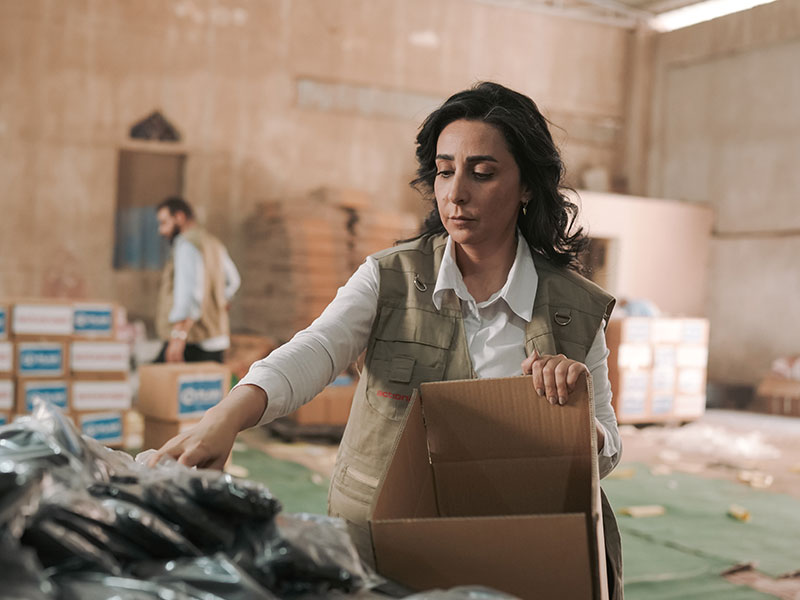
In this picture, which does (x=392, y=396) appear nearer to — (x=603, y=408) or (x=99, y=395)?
(x=603, y=408)

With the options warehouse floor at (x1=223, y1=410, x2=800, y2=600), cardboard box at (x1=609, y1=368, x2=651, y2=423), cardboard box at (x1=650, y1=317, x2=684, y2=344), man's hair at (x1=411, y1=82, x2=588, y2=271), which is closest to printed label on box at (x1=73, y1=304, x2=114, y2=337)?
warehouse floor at (x1=223, y1=410, x2=800, y2=600)

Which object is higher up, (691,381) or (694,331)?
(694,331)

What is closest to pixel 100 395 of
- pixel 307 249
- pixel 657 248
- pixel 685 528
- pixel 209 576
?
pixel 307 249

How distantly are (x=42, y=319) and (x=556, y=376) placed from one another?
180 inches

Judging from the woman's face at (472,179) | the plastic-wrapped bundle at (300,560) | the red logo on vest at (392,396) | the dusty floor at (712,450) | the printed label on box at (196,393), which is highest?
the woman's face at (472,179)

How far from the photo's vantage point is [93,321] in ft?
17.8

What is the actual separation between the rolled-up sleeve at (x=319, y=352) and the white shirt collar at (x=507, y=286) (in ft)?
0.50

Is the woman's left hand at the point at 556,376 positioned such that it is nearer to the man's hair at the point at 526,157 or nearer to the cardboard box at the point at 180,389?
the man's hair at the point at 526,157

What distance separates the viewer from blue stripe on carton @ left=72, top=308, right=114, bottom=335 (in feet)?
17.6

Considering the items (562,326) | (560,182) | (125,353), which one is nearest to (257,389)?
(562,326)

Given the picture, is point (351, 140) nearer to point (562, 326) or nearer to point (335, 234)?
point (335, 234)

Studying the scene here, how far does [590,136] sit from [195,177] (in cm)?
566

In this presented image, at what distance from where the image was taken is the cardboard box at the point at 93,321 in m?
5.38

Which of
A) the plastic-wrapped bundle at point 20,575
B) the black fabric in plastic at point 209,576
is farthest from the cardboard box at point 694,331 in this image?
the plastic-wrapped bundle at point 20,575
